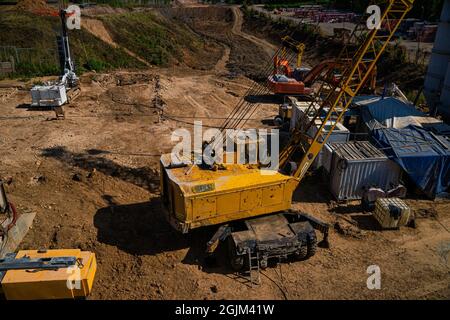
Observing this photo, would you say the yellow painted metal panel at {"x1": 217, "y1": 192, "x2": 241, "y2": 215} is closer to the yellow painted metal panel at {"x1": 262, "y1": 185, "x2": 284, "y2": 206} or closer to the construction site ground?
the yellow painted metal panel at {"x1": 262, "y1": 185, "x2": 284, "y2": 206}

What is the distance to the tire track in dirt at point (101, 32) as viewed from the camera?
129 feet

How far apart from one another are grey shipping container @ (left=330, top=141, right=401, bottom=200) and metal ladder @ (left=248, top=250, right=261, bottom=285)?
18.4 ft

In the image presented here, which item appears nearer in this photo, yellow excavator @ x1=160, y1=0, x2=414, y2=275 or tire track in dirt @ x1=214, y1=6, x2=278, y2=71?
yellow excavator @ x1=160, y1=0, x2=414, y2=275

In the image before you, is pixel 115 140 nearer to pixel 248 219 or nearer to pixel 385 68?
pixel 248 219

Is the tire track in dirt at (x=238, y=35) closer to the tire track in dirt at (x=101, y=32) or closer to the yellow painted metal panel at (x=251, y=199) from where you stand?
the tire track in dirt at (x=101, y=32)

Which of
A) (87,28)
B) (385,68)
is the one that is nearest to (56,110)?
(87,28)

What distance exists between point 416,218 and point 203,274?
8.56m

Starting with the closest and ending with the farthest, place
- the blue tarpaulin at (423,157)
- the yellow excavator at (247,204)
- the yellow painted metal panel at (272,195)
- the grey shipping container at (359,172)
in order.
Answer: the yellow excavator at (247,204)
the yellow painted metal panel at (272,195)
the grey shipping container at (359,172)
the blue tarpaulin at (423,157)

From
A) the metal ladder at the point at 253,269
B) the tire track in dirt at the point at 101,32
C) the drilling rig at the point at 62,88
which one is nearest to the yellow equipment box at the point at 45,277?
the metal ladder at the point at 253,269

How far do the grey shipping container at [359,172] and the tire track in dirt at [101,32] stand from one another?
2695 centimetres

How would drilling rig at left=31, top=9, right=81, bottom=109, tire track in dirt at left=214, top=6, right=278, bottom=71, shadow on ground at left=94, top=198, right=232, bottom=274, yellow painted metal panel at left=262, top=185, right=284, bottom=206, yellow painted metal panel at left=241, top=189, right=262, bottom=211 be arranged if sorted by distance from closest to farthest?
yellow painted metal panel at left=241, top=189, right=262, bottom=211, yellow painted metal panel at left=262, top=185, right=284, bottom=206, shadow on ground at left=94, top=198, right=232, bottom=274, drilling rig at left=31, top=9, right=81, bottom=109, tire track in dirt at left=214, top=6, right=278, bottom=71

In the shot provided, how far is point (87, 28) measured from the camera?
39.5 m

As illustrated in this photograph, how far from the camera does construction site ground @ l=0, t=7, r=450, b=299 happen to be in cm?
1155

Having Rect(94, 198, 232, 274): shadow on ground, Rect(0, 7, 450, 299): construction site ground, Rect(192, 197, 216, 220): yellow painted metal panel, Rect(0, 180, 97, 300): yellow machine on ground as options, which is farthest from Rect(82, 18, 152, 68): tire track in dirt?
Rect(0, 180, 97, 300): yellow machine on ground
